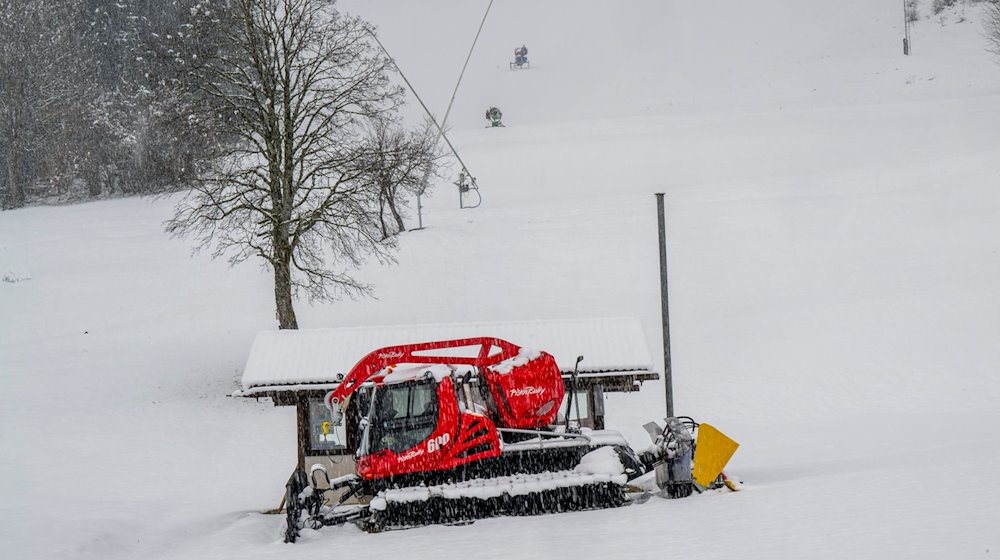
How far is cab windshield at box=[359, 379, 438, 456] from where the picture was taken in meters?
12.6

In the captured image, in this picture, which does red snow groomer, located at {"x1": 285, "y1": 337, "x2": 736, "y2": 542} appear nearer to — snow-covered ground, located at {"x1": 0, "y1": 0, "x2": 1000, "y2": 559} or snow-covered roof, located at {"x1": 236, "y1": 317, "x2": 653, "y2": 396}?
snow-covered ground, located at {"x1": 0, "y1": 0, "x2": 1000, "y2": 559}

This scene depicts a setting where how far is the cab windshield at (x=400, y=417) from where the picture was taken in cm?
1257

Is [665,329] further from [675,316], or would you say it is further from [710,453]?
[675,316]

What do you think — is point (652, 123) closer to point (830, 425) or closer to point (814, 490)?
point (830, 425)

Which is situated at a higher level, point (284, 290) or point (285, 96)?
point (285, 96)

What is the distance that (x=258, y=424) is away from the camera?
24.6 metres

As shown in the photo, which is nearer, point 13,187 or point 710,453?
point 710,453

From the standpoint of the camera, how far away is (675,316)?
98.9 feet

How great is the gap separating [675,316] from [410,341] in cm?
1477

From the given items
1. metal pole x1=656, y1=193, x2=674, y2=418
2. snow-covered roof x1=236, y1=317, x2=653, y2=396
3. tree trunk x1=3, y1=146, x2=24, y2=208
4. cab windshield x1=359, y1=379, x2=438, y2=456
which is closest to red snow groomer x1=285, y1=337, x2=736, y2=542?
cab windshield x1=359, y1=379, x2=438, y2=456

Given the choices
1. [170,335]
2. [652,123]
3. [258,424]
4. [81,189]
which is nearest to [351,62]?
[258,424]

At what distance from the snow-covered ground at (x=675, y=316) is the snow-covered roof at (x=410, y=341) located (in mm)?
2461

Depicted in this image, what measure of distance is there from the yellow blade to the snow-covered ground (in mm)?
555

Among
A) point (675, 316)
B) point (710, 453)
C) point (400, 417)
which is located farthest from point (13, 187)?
point (710, 453)
